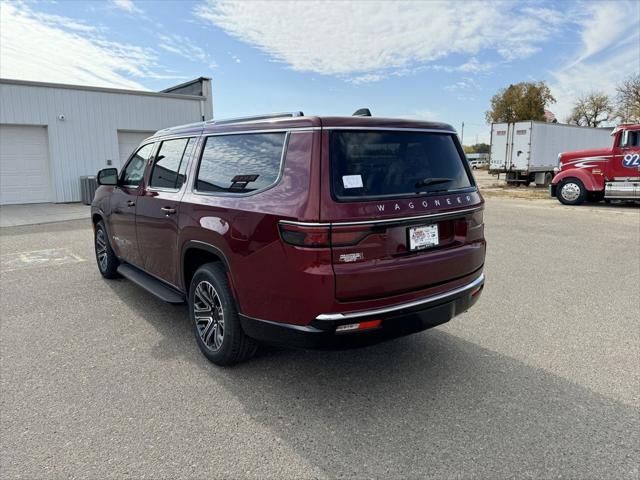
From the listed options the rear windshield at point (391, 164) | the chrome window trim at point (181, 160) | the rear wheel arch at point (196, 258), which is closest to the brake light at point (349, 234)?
the rear windshield at point (391, 164)

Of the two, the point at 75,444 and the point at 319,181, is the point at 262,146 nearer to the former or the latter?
the point at 319,181

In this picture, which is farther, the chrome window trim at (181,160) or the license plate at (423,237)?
the chrome window trim at (181,160)

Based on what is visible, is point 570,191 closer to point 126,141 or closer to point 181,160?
point 181,160

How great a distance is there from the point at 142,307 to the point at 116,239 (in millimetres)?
984

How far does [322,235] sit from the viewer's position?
8.77 ft

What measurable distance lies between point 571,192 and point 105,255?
1555 cm

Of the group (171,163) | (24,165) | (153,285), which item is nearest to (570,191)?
(171,163)

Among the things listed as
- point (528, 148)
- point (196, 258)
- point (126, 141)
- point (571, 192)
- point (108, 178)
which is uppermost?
point (126, 141)

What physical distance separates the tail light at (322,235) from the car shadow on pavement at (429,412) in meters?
1.14

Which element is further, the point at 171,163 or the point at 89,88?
the point at 89,88

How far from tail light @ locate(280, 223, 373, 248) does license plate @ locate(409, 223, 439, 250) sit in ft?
1.19

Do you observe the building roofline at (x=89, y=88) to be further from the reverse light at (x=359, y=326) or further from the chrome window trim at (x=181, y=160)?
the reverse light at (x=359, y=326)

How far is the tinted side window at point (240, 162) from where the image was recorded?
3084 millimetres

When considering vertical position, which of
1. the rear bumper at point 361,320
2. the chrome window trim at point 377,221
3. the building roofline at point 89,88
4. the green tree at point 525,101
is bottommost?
the rear bumper at point 361,320
